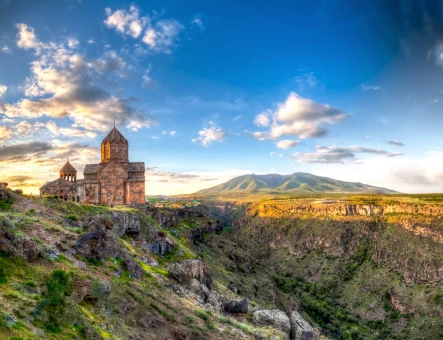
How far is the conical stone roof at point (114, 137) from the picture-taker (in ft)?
173

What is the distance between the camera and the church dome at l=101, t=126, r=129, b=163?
173 ft

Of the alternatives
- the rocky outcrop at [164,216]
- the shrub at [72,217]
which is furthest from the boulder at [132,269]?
the rocky outcrop at [164,216]

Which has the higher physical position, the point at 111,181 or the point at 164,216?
the point at 111,181

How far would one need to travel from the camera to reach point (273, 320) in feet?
82.5

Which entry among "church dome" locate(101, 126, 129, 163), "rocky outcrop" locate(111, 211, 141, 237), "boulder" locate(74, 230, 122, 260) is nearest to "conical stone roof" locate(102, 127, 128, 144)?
"church dome" locate(101, 126, 129, 163)

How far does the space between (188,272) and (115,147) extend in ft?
103

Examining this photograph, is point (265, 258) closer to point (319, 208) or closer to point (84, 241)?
point (319, 208)

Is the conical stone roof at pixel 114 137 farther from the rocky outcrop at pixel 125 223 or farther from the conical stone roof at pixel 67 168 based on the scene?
the rocky outcrop at pixel 125 223

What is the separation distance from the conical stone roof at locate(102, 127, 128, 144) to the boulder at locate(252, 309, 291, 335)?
127 feet

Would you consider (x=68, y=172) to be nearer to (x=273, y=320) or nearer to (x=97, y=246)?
(x=97, y=246)

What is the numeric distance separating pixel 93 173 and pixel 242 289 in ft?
104

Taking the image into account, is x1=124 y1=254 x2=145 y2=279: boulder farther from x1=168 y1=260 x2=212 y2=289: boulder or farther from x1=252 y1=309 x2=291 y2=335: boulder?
x1=252 y1=309 x2=291 y2=335: boulder

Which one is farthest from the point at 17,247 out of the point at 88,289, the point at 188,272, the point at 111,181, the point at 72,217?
the point at 111,181

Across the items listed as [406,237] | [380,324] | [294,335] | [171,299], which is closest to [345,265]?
[406,237]
